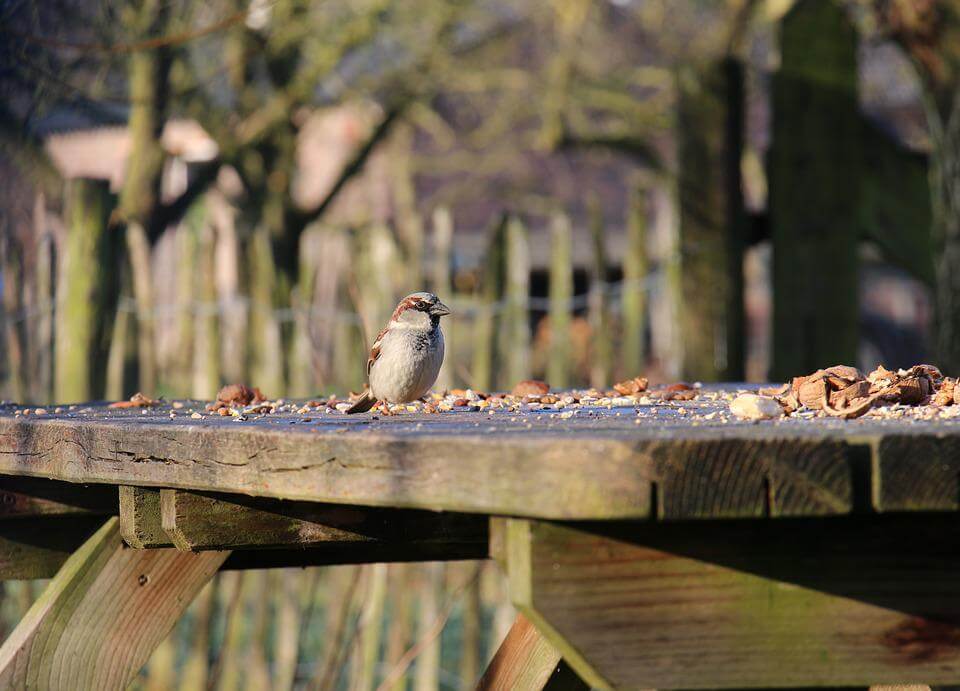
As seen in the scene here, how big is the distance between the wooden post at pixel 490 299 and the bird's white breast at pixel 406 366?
2782 millimetres

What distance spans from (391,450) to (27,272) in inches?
182

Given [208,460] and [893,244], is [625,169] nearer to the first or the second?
[893,244]

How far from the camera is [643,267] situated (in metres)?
5.68

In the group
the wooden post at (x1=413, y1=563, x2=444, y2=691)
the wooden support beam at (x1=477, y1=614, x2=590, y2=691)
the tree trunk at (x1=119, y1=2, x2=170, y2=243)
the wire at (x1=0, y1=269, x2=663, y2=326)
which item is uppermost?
the tree trunk at (x1=119, y1=2, x2=170, y2=243)

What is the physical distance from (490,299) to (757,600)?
417cm

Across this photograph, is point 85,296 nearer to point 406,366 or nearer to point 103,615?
point 406,366

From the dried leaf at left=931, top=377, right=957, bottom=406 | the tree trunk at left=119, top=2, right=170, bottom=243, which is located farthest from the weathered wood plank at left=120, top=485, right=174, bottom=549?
the tree trunk at left=119, top=2, right=170, bottom=243

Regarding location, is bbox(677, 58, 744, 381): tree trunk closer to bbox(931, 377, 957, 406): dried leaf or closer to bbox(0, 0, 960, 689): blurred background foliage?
bbox(0, 0, 960, 689): blurred background foliage

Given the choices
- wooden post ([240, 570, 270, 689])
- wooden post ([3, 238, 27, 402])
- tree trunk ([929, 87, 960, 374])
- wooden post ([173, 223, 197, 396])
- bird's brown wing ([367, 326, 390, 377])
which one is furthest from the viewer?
wooden post ([173, 223, 197, 396])

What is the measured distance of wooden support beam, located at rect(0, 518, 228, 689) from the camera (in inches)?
96.0

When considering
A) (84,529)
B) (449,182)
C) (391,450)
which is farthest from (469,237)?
(391,450)

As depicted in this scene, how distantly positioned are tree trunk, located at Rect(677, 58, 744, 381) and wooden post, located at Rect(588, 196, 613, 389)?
2.82 ft

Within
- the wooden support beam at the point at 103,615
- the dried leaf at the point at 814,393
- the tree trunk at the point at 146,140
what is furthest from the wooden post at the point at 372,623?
the tree trunk at the point at 146,140

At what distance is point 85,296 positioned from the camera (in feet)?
17.0
